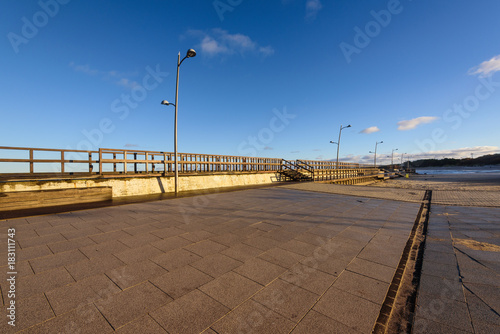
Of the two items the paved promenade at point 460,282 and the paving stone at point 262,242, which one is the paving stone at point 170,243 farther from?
the paved promenade at point 460,282

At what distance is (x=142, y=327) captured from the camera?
1991 mm

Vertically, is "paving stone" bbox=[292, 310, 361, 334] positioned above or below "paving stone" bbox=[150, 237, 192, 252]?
above

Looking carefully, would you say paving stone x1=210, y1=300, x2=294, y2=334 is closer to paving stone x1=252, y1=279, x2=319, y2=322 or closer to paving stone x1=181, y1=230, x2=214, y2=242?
paving stone x1=252, y1=279, x2=319, y2=322

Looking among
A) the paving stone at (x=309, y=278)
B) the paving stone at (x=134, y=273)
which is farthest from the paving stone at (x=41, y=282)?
the paving stone at (x=309, y=278)

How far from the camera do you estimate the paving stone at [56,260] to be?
318 cm

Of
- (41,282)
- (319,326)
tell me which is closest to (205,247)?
(41,282)

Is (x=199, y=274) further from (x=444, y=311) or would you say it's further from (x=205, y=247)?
(x=444, y=311)

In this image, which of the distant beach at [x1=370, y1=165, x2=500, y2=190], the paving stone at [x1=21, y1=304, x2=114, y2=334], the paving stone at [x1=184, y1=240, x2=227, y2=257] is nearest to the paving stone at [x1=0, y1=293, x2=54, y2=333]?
the paving stone at [x1=21, y1=304, x2=114, y2=334]

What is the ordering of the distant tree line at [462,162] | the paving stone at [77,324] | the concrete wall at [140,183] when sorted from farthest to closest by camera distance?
the distant tree line at [462,162]
the concrete wall at [140,183]
the paving stone at [77,324]

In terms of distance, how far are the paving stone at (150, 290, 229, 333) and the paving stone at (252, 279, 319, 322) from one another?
20.3 inches

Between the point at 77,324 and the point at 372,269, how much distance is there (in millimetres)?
3906

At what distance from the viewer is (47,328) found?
1.95 meters

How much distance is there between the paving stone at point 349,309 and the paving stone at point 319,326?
7 centimetres

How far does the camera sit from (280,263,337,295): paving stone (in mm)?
2717
